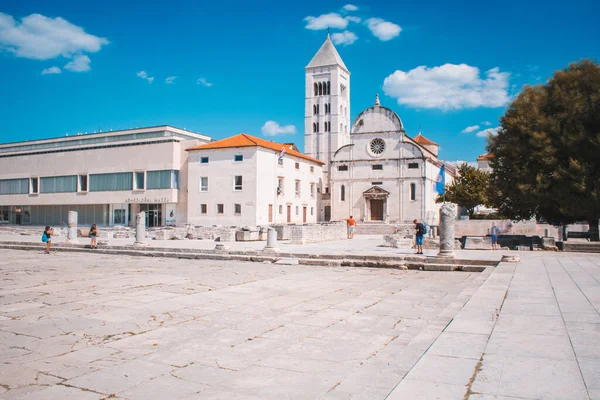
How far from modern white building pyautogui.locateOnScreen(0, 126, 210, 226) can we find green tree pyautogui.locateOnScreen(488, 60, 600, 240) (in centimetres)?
3140

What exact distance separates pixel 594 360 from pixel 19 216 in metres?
65.5

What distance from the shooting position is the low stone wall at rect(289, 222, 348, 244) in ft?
98.0

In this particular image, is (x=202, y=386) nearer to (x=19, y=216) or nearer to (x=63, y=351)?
(x=63, y=351)

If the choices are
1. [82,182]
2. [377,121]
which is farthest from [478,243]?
[82,182]

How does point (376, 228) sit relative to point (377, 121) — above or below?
below

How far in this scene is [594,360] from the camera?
491cm

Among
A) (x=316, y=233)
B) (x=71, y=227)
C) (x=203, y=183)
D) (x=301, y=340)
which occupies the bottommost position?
(x=301, y=340)

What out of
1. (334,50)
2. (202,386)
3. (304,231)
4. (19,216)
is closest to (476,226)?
(304,231)

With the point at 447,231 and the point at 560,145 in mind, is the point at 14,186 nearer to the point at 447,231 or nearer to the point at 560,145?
the point at 447,231

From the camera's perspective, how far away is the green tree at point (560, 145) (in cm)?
2623

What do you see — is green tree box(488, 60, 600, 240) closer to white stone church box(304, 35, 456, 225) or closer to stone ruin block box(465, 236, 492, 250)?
stone ruin block box(465, 236, 492, 250)

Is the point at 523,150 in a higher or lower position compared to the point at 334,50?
lower

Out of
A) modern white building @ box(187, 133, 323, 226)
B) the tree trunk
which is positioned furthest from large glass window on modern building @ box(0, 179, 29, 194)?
the tree trunk

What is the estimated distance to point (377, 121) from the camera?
5391cm
